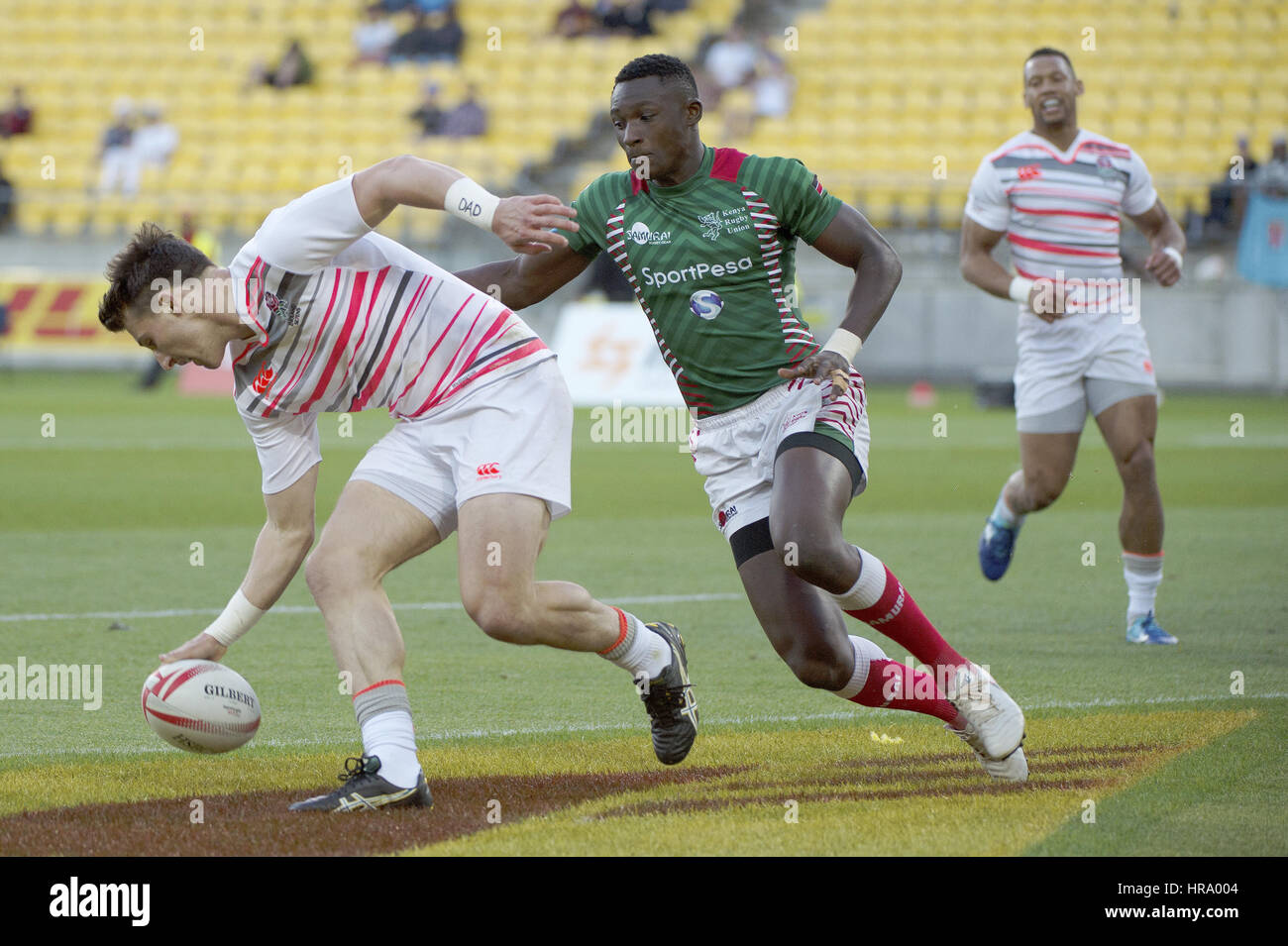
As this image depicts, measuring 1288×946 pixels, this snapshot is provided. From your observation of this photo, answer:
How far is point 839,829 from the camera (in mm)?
4414

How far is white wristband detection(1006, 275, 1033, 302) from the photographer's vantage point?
7.64 meters

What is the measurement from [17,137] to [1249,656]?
2590cm

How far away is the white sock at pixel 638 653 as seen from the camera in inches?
205

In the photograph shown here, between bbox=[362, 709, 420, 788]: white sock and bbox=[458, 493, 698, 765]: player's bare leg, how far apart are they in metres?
0.35

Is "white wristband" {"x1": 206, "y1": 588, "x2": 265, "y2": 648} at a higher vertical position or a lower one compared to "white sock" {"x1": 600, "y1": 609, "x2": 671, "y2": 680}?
higher

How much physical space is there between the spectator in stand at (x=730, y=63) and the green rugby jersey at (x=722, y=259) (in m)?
21.7

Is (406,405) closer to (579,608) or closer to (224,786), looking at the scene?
(579,608)

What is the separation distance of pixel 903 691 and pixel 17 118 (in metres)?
26.7

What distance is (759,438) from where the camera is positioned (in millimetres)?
5277

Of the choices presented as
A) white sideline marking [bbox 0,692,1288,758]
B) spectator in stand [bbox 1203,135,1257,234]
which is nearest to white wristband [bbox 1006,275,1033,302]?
white sideline marking [bbox 0,692,1288,758]

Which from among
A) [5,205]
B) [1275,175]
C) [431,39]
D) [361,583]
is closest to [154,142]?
[5,205]

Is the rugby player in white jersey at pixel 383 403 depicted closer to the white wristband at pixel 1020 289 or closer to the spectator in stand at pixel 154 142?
the white wristband at pixel 1020 289

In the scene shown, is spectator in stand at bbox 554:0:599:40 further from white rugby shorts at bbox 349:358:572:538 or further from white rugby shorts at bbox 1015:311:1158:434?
white rugby shorts at bbox 349:358:572:538
